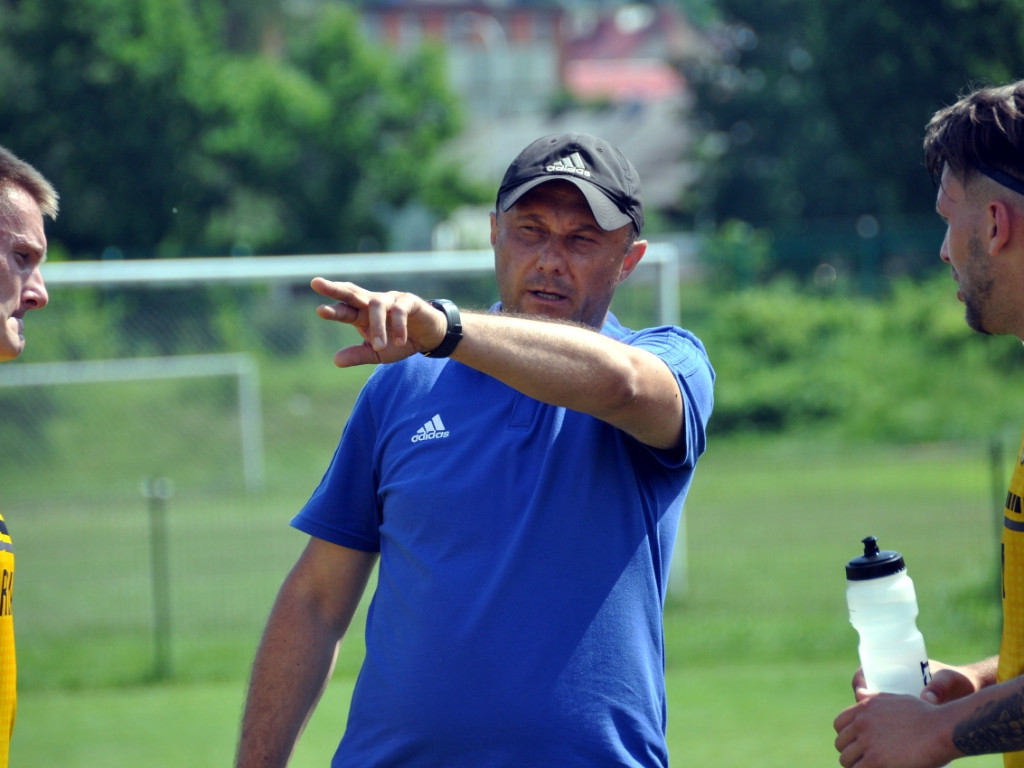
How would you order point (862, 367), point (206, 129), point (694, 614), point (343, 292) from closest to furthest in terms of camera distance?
point (343, 292)
point (694, 614)
point (862, 367)
point (206, 129)

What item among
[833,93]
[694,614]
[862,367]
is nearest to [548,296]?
[694,614]

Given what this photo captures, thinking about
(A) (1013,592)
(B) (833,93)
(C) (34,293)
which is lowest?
(A) (1013,592)

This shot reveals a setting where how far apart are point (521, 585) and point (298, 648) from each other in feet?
2.19

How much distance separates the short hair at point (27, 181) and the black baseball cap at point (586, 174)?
108cm

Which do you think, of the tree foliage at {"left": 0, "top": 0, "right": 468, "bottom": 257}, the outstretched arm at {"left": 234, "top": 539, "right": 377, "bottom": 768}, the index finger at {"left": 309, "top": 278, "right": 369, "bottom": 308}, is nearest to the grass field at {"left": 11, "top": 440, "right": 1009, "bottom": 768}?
the outstretched arm at {"left": 234, "top": 539, "right": 377, "bottom": 768}

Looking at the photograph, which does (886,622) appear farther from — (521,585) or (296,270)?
(296,270)

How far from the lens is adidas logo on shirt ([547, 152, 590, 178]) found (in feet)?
9.37

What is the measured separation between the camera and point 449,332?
7.26ft

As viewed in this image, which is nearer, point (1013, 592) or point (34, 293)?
point (1013, 592)

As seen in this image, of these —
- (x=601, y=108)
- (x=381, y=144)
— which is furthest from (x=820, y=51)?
(x=601, y=108)

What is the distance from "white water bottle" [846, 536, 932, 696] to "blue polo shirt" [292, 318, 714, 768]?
0.46 metres

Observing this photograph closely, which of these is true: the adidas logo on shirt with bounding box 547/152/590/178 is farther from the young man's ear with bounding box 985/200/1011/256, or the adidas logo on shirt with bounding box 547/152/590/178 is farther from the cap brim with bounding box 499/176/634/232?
the young man's ear with bounding box 985/200/1011/256

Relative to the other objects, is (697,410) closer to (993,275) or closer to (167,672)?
(993,275)

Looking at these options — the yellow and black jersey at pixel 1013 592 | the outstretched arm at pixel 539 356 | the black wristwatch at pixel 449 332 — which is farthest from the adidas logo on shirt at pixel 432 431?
Result: the yellow and black jersey at pixel 1013 592
